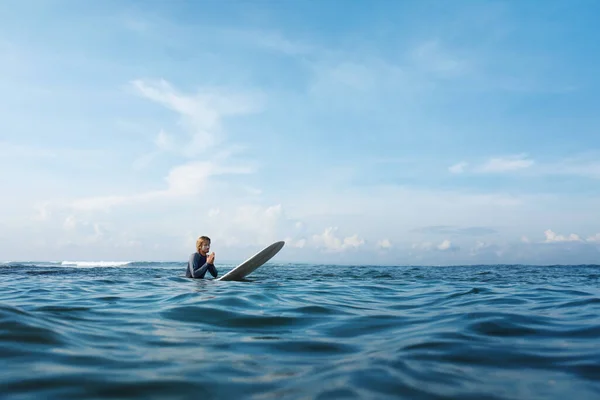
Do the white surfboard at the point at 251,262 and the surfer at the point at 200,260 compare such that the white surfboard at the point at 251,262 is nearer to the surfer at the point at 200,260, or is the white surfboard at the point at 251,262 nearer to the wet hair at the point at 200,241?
the surfer at the point at 200,260

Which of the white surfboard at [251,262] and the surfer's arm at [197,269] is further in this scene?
the white surfboard at [251,262]

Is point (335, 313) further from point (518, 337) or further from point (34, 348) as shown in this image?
point (34, 348)

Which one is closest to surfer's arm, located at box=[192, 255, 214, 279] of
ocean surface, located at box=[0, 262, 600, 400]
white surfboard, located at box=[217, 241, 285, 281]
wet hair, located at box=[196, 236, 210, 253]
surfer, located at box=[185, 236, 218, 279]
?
surfer, located at box=[185, 236, 218, 279]

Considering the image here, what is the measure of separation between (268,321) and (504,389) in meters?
3.54

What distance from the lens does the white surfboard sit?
608 inches

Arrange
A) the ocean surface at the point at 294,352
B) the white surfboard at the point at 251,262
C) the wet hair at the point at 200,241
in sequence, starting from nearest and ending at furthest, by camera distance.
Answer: the ocean surface at the point at 294,352, the wet hair at the point at 200,241, the white surfboard at the point at 251,262

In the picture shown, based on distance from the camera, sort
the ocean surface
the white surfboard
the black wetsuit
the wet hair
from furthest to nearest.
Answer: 1. the white surfboard
2. the wet hair
3. the black wetsuit
4. the ocean surface

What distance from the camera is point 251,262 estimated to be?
15953mm

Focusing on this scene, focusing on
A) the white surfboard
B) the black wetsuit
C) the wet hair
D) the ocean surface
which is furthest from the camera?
the white surfboard

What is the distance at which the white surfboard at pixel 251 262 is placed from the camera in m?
15.4

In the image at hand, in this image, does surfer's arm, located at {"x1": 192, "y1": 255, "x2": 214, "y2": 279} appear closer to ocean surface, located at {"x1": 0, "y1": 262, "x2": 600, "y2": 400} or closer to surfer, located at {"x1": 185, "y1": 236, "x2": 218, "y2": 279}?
surfer, located at {"x1": 185, "y1": 236, "x2": 218, "y2": 279}

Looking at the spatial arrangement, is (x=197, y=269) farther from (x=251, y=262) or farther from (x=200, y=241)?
(x=251, y=262)

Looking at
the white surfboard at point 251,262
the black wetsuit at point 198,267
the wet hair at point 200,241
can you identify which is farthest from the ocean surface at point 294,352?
the white surfboard at point 251,262

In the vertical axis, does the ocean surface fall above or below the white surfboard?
below
